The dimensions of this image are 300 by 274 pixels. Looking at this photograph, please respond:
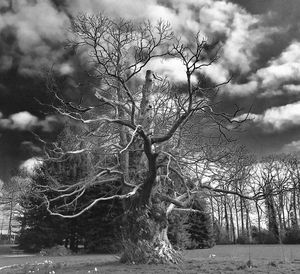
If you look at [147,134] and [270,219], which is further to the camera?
[270,219]

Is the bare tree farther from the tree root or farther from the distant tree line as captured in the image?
the distant tree line

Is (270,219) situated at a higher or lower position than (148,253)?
higher

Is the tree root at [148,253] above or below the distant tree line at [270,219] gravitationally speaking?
below

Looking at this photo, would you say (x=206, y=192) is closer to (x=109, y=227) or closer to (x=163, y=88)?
(x=163, y=88)

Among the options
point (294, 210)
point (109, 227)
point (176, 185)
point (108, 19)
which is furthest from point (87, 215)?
point (294, 210)

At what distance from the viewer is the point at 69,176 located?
31.4 meters

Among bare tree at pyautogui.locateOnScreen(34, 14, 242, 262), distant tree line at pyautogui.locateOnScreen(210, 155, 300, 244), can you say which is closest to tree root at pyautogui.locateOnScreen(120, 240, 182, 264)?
bare tree at pyautogui.locateOnScreen(34, 14, 242, 262)

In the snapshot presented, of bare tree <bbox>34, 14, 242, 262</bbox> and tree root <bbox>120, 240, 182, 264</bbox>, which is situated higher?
bare tree <bbox>34, 14, 242, 262</bbox>

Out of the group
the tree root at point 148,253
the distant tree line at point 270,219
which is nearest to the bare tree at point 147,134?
the tree root at point 148,253

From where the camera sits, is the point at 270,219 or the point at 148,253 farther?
the point at 270,219

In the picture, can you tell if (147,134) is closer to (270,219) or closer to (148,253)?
(148,253)

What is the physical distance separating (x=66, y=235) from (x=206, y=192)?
57.8 feet

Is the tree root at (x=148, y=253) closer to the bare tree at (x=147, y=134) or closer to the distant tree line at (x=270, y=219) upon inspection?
the bare tree at (x=147, y=134)

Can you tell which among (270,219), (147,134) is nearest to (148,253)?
(147,134)
